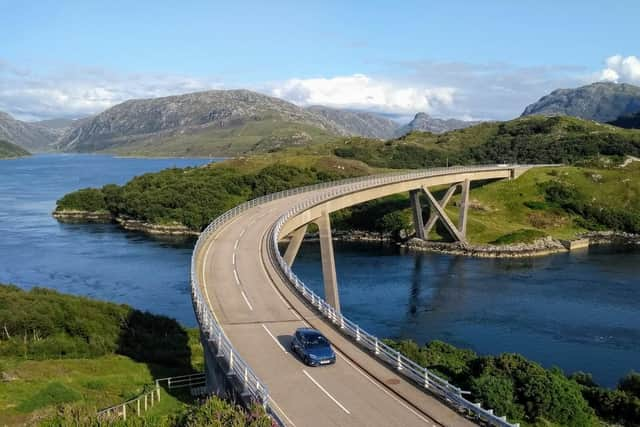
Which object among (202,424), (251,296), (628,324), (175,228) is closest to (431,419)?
(202,424)

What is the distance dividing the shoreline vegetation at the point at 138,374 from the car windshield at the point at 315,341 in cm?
667

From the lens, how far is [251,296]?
40.3m

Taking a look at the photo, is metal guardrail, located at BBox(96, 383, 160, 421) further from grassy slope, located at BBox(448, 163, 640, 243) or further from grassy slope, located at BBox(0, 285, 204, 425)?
grassy slope, located at BBox(448, 163, 640, 243)

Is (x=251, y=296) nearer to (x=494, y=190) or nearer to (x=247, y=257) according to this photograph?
(x=247, y=257)

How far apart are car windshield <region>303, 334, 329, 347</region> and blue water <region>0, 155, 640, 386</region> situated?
3326cm

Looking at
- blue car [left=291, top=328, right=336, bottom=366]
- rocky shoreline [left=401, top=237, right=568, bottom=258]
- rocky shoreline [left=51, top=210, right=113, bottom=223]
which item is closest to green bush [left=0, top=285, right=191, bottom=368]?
blue car [left=291, top=328, right=336, bottom=366]

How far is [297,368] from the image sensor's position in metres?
28.0

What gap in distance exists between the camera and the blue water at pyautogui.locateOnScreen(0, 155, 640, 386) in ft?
200

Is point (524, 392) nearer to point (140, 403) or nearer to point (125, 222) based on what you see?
point (140, 403)

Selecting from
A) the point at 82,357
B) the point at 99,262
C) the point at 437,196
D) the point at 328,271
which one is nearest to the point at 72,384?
the point at 82,357

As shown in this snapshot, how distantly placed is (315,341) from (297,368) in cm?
171

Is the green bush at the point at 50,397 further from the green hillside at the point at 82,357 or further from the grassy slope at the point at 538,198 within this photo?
the grassy slope at the point at 538,198

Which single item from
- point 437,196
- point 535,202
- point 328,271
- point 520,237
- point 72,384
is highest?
point 437,196

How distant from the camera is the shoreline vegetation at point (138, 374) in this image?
2972 cm
